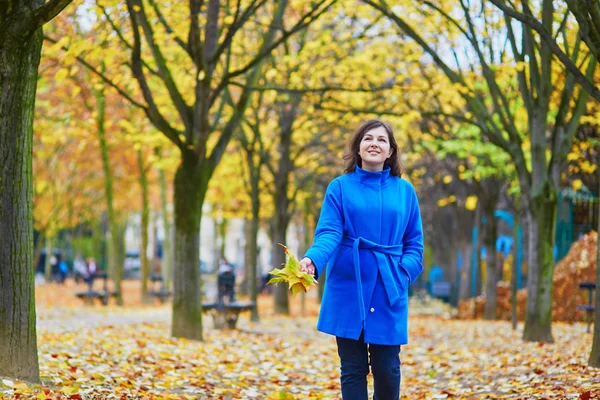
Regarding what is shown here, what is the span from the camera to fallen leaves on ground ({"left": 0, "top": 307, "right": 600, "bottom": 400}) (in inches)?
286

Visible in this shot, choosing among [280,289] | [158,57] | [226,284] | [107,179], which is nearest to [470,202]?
[280,289]

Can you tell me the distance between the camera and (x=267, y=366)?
10.6 m

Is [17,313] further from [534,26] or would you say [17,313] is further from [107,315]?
[107,315]

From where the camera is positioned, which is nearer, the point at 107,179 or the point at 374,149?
the point at 374,149

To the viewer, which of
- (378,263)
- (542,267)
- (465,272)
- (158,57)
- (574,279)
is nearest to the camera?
(378,263)

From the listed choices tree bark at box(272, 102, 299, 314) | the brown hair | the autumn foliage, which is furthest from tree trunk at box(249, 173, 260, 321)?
the brown hair

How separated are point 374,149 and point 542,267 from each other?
29.1 feet

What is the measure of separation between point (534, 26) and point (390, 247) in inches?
150

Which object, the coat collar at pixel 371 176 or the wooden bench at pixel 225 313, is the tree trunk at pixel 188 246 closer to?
the wooden bench at pixel 225 313

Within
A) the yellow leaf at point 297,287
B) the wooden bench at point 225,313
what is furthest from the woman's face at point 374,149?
the wooden bench at point 225,313

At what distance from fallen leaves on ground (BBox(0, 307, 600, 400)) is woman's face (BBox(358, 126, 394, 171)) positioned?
255 centimetres

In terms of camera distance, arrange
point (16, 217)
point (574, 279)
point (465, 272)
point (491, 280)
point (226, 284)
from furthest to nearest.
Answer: point (465, 272), point (491, 280), point (574, 279), point (226, 284), point (16, 217)

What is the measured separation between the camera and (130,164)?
109ft

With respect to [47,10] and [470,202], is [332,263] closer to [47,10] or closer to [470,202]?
[47,10]
